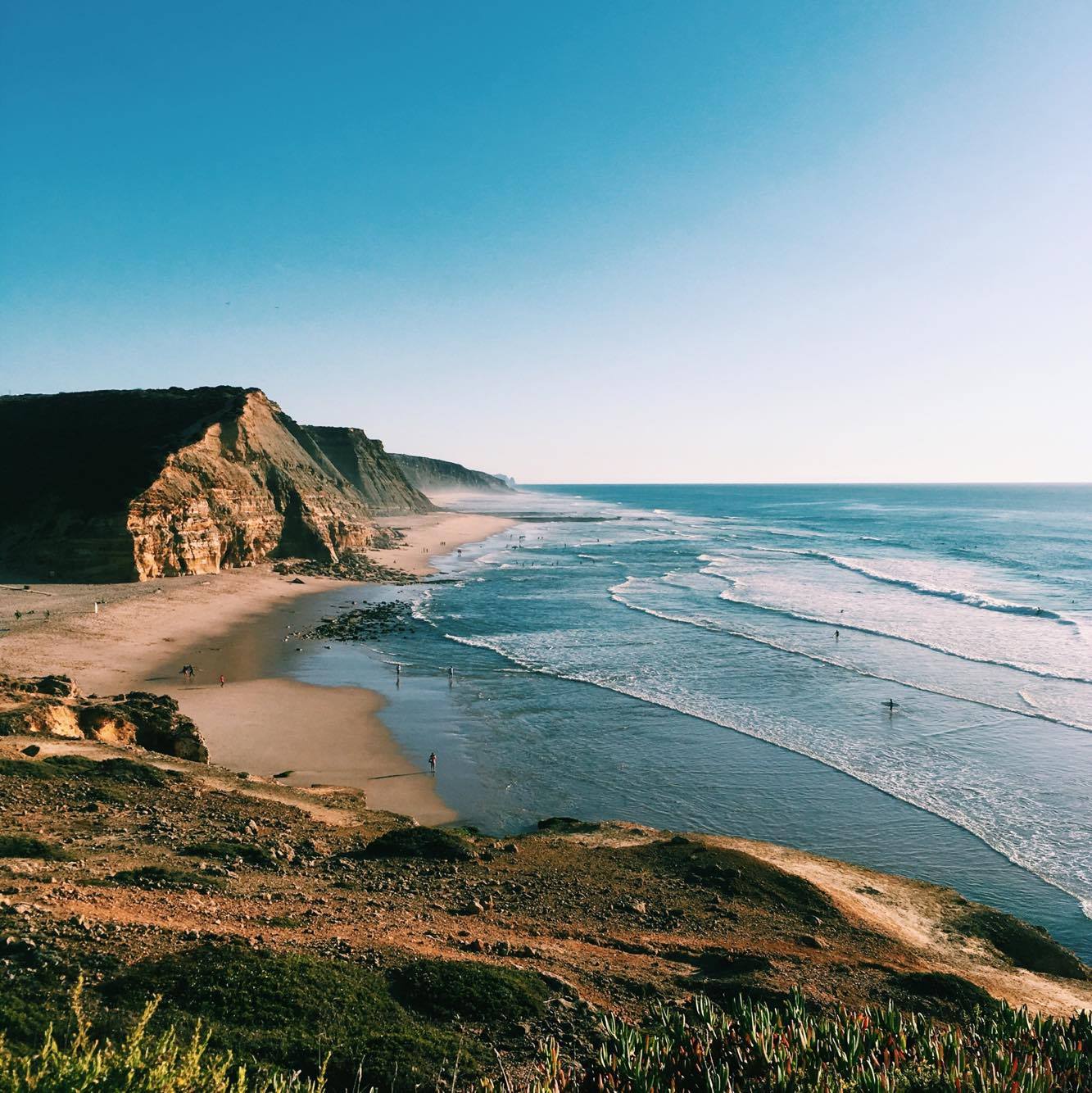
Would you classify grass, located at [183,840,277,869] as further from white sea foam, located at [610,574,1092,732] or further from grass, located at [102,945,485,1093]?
white sea foam, located at [610,574,1092,732]

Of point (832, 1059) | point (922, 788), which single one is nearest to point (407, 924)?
point (832, 1059)

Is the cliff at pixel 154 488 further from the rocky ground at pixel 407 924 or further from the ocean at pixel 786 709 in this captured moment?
the rocky ground at pixel 407 924

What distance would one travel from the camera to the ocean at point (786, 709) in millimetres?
19922

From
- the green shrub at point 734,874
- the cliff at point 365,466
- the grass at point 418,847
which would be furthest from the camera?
the cliff at point 365,466

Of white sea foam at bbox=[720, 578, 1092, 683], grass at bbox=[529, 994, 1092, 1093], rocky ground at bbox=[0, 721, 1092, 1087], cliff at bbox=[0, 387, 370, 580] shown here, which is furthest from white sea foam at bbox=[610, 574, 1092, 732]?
cliff at bbox=[0, 387, 370, 580]

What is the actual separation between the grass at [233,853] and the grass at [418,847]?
182cm

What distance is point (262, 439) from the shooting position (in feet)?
218

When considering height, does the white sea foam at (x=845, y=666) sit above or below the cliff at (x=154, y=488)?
below

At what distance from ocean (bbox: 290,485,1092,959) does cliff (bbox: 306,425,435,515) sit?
53901mm

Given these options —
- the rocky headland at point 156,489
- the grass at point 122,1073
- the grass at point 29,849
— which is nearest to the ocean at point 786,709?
the grass at point 29,849

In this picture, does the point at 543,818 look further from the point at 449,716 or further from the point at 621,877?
the point at 449,716

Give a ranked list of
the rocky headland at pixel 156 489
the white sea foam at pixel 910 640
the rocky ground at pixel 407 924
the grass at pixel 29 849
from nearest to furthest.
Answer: the rocky ground at pixel 407 924 → the grass at pixel 29 849 → the white sea foam at pixel 910 640 → the rocky headland at pixel 156 489

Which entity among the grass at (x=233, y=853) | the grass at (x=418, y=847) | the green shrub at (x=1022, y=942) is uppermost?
the grass at (x=233, y=853)

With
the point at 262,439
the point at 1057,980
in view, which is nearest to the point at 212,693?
the point at 1057,980
